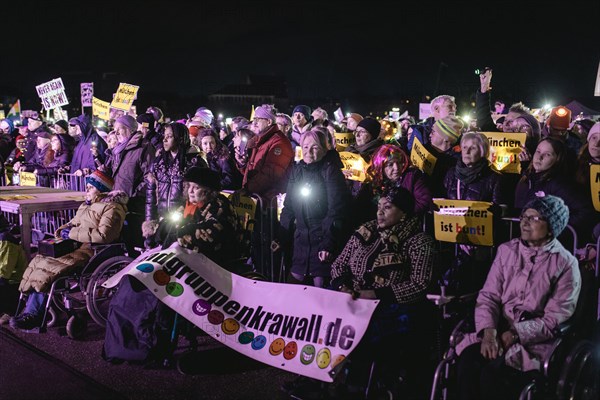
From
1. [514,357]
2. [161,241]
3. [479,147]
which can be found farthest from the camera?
[161,241]

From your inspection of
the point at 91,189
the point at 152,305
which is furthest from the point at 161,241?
the point at 91,189

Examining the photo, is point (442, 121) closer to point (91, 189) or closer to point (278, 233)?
point (278, 233)

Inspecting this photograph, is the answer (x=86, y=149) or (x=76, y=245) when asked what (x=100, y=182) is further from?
(x=86, y=149)

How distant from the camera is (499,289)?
14.8 feet

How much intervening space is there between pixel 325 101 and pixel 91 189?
168 ft

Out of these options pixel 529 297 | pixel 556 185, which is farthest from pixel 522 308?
pixel 556 185

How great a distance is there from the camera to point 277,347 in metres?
4.81

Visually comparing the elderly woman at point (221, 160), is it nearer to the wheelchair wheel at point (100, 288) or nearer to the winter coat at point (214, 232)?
the wheelchair wheel at point (100, 288)

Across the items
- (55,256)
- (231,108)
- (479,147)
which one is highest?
(231,108)

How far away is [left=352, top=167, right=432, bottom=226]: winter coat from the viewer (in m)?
5.78

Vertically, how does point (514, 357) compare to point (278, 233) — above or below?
below

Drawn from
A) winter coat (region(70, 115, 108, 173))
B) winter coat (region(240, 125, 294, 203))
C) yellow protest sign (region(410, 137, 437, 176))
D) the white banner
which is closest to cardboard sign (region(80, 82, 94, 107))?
winter coat (region(70, 115, 108, 173))

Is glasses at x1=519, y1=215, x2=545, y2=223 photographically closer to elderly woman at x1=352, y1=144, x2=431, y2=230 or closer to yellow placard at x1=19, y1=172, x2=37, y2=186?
elderly woman at x1=352, y1=144, x2=431, y2=230

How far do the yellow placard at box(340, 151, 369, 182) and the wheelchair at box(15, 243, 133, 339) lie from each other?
279cm
